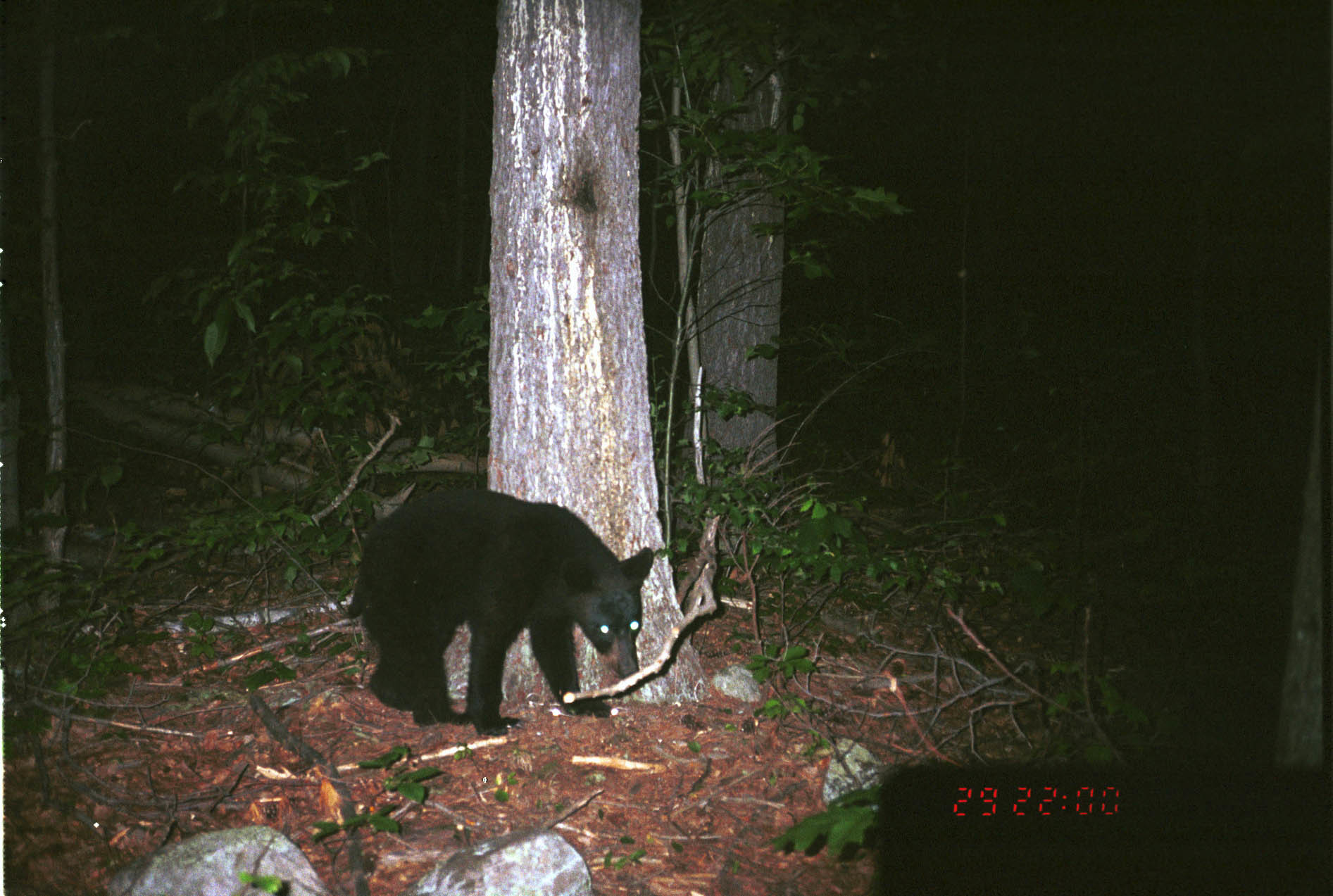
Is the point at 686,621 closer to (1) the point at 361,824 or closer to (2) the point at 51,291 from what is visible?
(1) the point at 361,824

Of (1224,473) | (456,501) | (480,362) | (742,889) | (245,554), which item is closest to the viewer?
(742,889)

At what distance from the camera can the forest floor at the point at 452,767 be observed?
10.8 feet

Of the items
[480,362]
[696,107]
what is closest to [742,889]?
[480,362]

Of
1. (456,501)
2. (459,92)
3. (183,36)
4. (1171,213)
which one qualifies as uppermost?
(459,92)

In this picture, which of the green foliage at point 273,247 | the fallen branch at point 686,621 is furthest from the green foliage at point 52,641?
the fallen branch at point 686,621

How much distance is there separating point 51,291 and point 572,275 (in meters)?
3.77

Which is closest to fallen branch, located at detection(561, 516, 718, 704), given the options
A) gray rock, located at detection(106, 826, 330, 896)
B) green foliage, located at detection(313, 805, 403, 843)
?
green foliage, located at detection(313, 805, 403, 843)

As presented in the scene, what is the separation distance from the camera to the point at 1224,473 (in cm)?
809

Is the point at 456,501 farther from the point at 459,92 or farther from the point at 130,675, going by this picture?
the point at 459,92

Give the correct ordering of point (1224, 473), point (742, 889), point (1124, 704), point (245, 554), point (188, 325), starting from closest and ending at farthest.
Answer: point (742, 889)
point (1124, 704)
point (245, 554)
point (1224, 473)
point (188, 325)

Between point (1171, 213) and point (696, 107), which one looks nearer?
point (696, 107)

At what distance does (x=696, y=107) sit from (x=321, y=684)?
15.2ft

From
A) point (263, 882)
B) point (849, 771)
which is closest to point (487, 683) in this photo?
point (263, 882)

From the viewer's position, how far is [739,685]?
4.74 m
